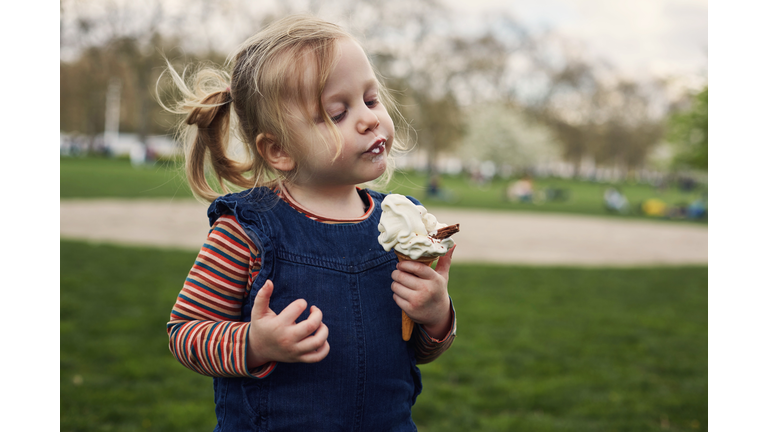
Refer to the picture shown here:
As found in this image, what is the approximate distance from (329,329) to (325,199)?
369mm

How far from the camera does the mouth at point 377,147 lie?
1.57m

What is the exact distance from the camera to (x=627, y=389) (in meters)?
4.90

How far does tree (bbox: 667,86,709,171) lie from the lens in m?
9.27

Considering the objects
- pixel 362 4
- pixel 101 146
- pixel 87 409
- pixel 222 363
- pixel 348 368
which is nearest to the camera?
pixel 222 363

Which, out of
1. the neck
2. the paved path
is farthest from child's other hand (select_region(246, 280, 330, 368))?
the paved path

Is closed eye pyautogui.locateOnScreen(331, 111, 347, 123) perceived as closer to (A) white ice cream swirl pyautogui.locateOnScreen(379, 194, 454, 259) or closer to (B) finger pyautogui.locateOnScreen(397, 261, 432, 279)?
(A) white ice cream swirl pyautogui.locateOnScreen(379, 194, 454, 259)

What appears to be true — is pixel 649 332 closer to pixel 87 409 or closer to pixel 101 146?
pixel 87 409

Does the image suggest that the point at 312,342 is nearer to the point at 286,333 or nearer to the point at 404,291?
the point at 286,333

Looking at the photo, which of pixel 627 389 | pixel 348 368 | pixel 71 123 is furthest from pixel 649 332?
pixel 71 123

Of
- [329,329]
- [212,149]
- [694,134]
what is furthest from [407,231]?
[694,134]

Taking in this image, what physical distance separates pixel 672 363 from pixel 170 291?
211 inches

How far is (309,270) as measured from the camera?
1568mm

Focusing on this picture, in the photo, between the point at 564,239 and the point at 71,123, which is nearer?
the point at 564,239

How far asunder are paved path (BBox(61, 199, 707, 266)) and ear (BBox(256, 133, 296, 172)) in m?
9.14
